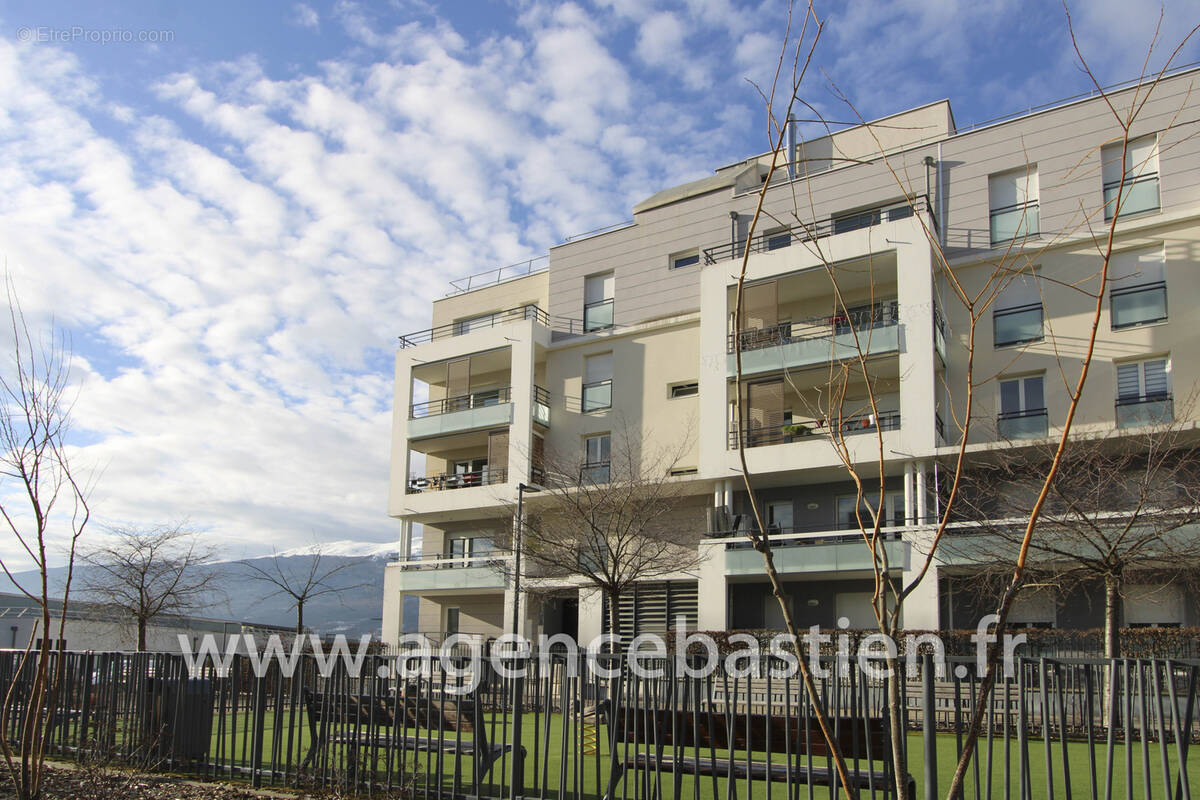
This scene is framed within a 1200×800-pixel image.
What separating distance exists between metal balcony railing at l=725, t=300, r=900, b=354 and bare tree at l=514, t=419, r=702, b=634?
3.79 meters

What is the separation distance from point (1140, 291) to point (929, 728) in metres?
22.7

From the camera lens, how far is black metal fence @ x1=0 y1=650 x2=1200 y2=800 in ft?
24.7

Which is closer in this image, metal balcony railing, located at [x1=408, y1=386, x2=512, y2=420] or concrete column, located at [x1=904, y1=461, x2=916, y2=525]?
concrete column, located at [x1=904, y1=461, x2=916, y2=525]

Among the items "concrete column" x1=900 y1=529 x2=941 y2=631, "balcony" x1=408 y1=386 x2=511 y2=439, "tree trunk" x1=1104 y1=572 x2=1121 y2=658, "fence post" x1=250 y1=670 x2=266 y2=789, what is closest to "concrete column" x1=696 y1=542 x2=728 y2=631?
"concrete column" x1=900 y1=529 x2=941 y2=631

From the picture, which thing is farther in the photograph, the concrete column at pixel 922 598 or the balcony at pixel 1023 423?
the balcony at pixel 1023 423

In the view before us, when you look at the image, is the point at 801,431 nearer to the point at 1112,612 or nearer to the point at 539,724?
the point at 1112,612

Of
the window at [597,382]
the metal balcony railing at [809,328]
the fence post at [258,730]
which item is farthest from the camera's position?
the window at [597,382]

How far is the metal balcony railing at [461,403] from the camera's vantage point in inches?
1362

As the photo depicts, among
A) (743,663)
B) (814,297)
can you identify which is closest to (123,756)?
(743,663)

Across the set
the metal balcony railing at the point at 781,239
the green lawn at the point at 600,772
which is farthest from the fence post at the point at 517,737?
the metal balcony railing at the point at 781,239

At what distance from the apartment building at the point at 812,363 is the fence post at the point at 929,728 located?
1379 cm

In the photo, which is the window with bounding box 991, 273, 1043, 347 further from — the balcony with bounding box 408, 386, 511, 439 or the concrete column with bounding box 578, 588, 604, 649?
the balcony with bounding box 408, 386, 511, 439

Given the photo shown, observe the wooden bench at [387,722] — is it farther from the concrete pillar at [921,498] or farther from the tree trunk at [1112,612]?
the concrete pillar at [921,498]

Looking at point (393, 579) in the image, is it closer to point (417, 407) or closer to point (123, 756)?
point (417, 407)
